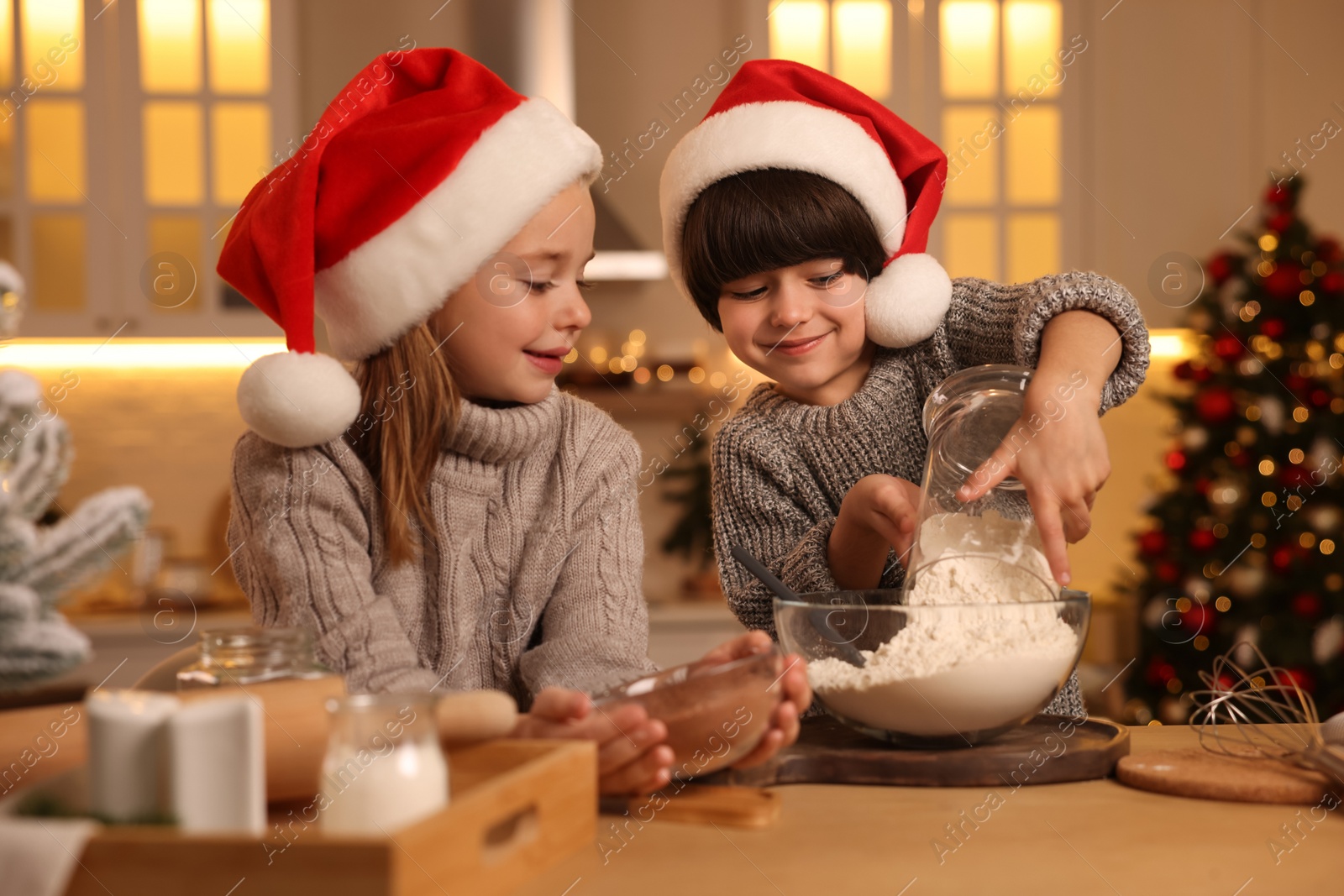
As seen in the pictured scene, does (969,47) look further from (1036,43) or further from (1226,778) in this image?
(1226,778)

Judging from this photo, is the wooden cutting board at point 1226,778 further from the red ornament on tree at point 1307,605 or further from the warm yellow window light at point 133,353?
the warm yellow window light at point 133,353

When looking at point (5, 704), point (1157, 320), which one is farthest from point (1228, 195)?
point (5, 704)

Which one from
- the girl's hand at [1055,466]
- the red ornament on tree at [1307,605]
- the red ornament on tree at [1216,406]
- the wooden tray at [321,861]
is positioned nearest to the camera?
the wooden tray at [321,861]

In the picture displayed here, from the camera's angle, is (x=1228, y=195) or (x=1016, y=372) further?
(x=1228, y=195)

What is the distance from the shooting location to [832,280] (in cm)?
116

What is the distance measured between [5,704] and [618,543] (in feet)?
1.70

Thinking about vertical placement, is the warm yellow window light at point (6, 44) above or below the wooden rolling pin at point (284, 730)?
above

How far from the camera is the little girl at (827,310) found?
110cm

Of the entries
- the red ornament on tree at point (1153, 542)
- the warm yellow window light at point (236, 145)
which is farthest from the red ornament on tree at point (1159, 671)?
the warm yellow window light at point (236, 145)

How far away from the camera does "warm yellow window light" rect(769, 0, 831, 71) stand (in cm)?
316

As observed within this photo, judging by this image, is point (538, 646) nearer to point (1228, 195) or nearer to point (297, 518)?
point (297, 518)

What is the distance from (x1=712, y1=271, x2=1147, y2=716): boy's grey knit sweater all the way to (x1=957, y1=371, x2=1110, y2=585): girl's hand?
0.22 meters

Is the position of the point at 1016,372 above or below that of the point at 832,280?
below

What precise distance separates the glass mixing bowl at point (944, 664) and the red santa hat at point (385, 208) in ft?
1.51
